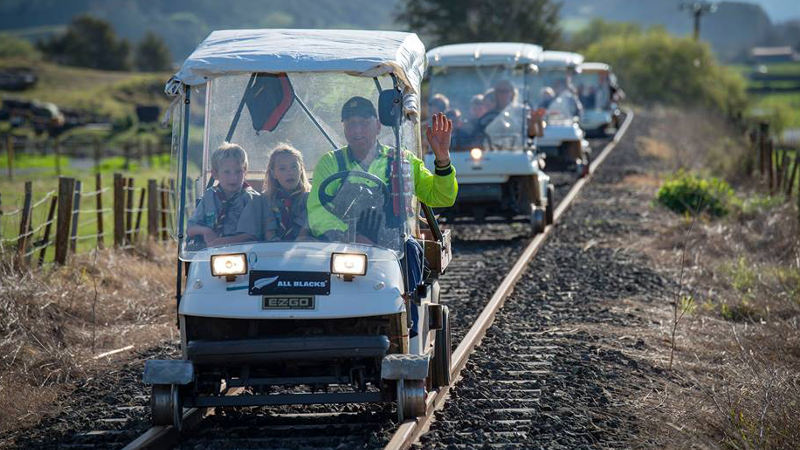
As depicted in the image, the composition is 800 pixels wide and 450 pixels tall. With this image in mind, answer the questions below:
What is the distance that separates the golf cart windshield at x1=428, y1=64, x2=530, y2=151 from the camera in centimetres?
1634

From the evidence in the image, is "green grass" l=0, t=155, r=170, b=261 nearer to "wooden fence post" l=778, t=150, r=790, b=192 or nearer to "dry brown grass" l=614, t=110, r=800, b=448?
"dry brown grass" l=614, t=110, r=800, b=448

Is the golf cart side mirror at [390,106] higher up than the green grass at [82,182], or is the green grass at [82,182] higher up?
the golf cart side mirror at [390,106]

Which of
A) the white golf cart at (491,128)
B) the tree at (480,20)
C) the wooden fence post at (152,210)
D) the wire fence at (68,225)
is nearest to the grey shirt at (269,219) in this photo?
the wire fence at (68,225)

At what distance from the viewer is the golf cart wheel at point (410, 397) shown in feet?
24.2

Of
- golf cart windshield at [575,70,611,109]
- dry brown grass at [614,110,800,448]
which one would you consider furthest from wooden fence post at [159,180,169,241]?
golf cart windshield at [575,70,611,109]

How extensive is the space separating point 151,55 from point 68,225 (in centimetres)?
9660

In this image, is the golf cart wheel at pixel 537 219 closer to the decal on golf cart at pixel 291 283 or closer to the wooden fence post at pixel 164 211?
the wooden fence post at pixel 164 211

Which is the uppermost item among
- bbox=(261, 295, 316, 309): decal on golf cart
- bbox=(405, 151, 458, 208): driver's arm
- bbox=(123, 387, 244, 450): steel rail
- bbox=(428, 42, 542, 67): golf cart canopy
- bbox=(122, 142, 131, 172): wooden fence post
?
bbox=(428, 42, 542, 67): golf cart canopy

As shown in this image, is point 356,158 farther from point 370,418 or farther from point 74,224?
point 74,224

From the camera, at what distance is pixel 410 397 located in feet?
24.2

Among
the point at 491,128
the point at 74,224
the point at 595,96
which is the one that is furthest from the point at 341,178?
the point at 595,96

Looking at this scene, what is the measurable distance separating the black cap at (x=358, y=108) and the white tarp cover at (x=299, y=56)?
27 cm

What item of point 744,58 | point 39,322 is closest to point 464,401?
point 39,322

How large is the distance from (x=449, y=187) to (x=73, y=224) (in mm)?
7492
